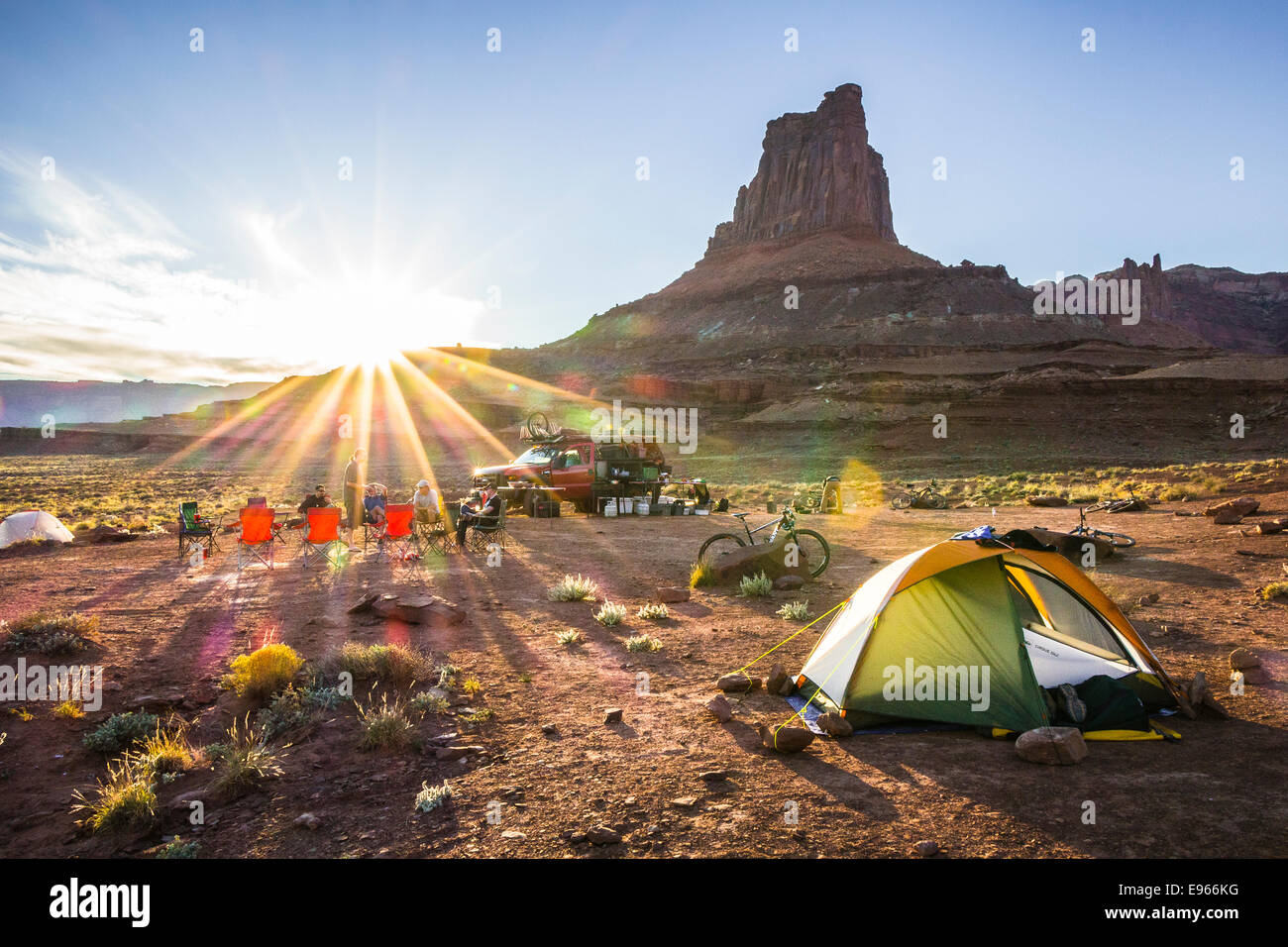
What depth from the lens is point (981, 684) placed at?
538 centimetres

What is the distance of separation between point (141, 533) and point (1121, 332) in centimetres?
11107

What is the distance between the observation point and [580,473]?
20594mm

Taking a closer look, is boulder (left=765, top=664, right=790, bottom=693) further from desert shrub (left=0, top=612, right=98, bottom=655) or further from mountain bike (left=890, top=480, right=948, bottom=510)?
mountain bike (left=890, top=480, right=948, bottom=510)

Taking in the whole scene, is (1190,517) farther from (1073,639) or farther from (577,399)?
(577,399)

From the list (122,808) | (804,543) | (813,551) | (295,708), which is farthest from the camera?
(813,551)

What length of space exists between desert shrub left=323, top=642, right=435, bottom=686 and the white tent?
12.6 m

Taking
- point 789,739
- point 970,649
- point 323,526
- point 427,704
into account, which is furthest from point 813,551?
point 323,526

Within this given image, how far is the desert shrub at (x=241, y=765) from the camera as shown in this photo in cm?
443

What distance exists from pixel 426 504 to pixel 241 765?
10.2 m

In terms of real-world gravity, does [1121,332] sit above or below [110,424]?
above
